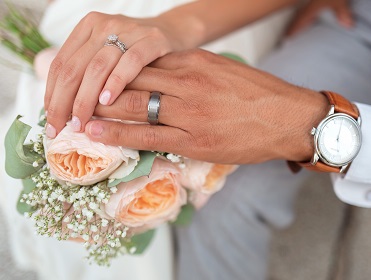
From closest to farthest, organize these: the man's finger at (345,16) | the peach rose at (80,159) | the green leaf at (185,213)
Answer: the peach rose at (80,159) → the green leaf at (185,213) → the man's finger at (345,16)

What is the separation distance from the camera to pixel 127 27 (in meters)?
0.83

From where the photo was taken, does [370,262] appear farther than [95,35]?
Yes

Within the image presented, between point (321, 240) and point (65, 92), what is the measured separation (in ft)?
3.95

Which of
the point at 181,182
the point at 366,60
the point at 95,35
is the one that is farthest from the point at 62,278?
the point at 366,60

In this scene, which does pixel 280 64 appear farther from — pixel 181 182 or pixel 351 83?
pixel 181 182

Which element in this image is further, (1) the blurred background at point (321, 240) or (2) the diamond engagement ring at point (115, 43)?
(1) the blurred background at point (321, 240)

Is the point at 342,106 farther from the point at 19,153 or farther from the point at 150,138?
the point at 19,153

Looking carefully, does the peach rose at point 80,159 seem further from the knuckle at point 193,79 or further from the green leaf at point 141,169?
the knuckle at point 193,79

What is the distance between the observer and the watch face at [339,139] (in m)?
0.82

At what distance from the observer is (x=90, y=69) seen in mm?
744

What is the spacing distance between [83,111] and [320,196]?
122 cm

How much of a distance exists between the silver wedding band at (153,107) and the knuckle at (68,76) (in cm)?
13

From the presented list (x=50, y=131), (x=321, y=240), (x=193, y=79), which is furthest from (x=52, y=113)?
(x=321, y=240)

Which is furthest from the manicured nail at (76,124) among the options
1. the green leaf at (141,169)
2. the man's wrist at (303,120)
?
the man's wrist at (303,120)
